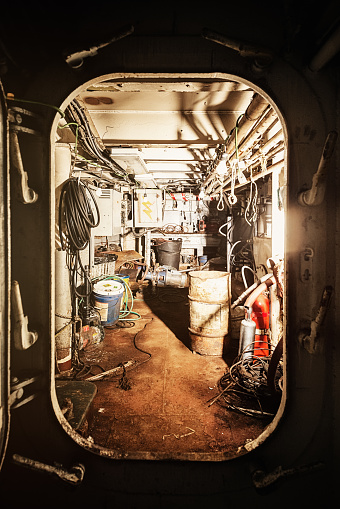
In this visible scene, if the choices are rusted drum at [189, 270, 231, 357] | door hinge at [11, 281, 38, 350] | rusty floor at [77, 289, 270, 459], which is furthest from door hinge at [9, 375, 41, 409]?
rusted drum at [189, 270, 231, 357]

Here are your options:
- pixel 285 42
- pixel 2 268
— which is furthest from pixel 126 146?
pixel 2 268

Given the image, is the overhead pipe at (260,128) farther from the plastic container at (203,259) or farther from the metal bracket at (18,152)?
the plastic container at (203,259)

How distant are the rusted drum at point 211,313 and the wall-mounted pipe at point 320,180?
10.5 ft

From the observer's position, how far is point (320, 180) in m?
1.34

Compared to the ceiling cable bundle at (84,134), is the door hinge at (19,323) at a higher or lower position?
lower

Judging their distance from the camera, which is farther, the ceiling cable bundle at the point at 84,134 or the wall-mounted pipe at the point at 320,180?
the ceiling cable bundle at the point at 84,134

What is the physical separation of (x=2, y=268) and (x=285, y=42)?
Result: 198 centimetres

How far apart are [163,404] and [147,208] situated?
605 cm

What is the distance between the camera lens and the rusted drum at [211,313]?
4.59 metres

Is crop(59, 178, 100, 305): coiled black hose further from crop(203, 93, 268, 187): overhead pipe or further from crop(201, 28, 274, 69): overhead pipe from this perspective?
crop(201, 28, 274, 69): overhead pipe

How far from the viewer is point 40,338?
1563 mm

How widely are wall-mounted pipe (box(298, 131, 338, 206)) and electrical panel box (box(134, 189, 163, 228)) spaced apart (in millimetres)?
6988

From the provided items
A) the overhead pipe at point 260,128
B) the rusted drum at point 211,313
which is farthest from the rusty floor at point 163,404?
the overhead pipe at point 260,128

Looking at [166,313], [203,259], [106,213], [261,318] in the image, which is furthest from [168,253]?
[261,318]
